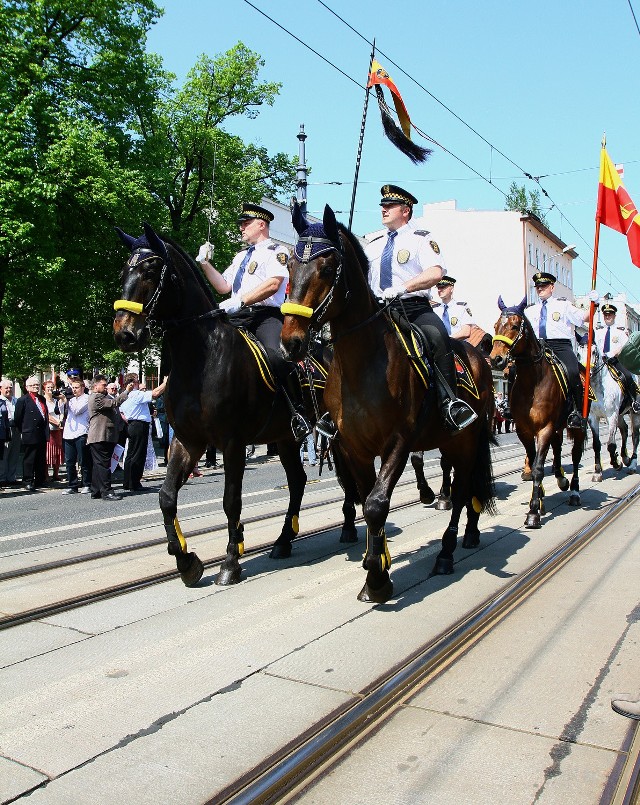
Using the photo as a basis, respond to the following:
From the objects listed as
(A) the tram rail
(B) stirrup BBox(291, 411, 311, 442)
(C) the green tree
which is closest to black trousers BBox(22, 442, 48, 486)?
(B) stirrup BBox(291, 411, 311, 442)

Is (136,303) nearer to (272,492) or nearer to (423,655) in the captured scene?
(423,655)

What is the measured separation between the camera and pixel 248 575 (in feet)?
21.1

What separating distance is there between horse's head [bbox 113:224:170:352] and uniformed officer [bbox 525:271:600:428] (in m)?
6.53

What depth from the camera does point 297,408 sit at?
7.21 metres

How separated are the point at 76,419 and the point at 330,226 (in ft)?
33.9

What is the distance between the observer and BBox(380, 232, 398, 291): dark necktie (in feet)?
20.8

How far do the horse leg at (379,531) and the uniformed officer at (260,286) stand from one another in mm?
1622

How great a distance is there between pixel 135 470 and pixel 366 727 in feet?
35.0

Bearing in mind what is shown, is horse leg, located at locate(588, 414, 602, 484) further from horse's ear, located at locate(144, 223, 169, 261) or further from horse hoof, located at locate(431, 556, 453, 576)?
horse's ear, located at locate(144, 223, 169, 261)

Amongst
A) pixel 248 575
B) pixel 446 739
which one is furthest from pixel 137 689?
pixel 248 575

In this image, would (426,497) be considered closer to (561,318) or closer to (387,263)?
(561,318)

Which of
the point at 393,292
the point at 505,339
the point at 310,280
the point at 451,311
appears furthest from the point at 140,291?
the point at 451,311

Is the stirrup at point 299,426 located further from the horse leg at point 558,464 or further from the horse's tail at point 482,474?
the horse leg at point 558,464

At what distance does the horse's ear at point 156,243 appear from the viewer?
5.82 meters
